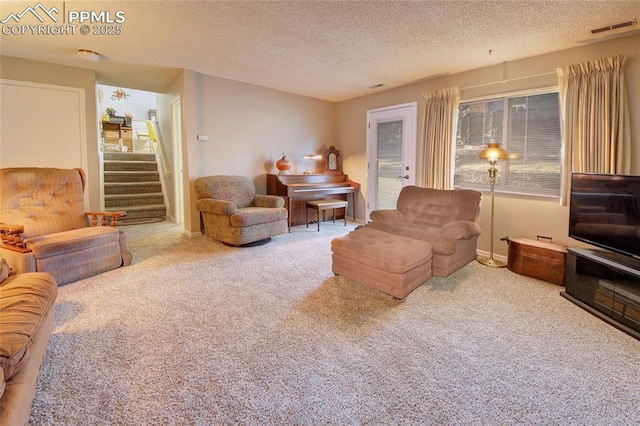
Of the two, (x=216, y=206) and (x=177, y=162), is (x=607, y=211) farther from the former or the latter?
(x=177, y=162)

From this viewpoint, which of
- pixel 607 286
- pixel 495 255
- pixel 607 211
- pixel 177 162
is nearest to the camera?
pixel 607 286

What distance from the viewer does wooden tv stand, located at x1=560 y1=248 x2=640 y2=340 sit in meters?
2.16

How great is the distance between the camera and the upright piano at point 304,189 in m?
5.15

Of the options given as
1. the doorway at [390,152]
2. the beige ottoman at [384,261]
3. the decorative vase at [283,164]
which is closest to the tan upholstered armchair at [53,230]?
the beige ottoman at [384,261]

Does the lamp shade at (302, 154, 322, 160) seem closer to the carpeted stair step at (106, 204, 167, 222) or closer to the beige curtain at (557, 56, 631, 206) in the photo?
the carpeted stair step at (106, 204, 167, 222)

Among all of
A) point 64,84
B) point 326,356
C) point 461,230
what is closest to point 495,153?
point 461,230

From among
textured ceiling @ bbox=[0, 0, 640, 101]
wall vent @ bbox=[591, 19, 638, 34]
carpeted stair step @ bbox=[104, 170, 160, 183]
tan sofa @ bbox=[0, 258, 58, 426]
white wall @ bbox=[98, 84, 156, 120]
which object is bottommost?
tan sofa @ bbox=[0, 258, 58, 426]

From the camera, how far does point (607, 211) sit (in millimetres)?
2504

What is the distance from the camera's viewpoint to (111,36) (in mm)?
3148

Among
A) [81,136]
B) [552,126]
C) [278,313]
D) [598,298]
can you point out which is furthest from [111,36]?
[598,298]

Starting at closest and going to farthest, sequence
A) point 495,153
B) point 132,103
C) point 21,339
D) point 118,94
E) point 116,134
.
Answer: point 21,339 < point 495,153 < point 116,134 < point 118,94 < point 132,103

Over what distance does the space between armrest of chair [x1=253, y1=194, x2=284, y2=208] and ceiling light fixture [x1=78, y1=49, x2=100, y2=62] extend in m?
2.55

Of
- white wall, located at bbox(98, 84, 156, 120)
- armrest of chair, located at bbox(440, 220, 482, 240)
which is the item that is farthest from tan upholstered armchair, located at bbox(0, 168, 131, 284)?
white wall, located at bbox(98, 84, 156, 120)

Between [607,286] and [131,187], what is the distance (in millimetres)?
7187
